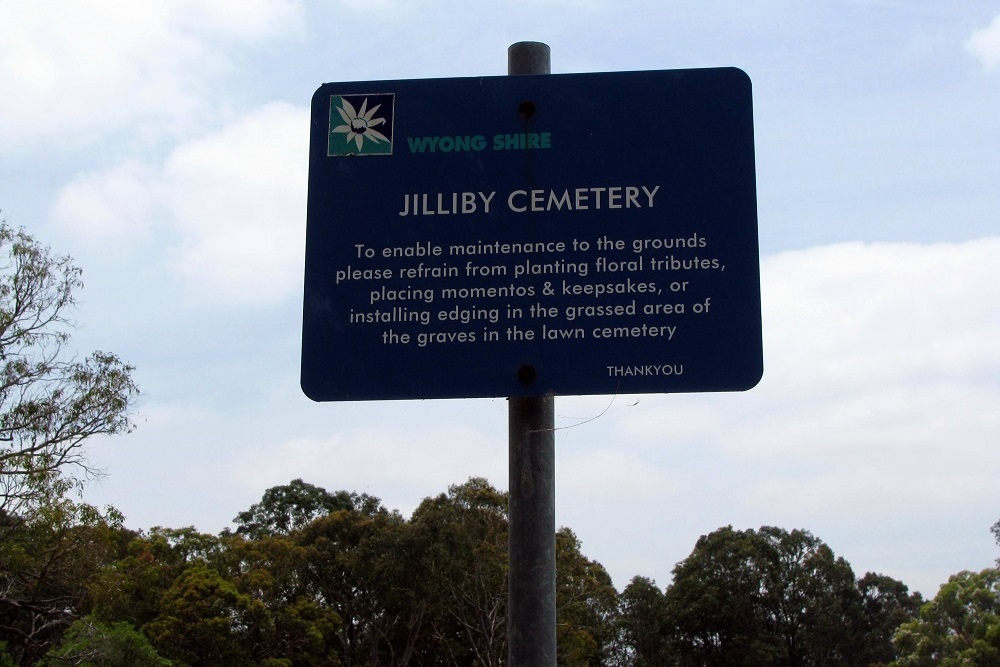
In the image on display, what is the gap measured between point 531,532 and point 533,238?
0.99m

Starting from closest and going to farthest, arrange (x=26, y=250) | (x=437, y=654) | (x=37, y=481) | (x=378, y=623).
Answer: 1. (x=37, y=481)
2. (x=26, y=250)
3. (x=378, y=623)
4. (x=437, y=654)

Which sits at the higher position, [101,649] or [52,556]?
[52,556]

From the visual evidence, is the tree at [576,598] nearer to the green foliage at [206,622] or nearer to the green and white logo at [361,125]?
the green foliage at [206,622]

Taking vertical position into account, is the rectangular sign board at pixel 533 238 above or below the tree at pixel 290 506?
below

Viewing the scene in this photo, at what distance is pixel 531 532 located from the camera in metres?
3.26

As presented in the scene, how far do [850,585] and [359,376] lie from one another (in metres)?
50.2

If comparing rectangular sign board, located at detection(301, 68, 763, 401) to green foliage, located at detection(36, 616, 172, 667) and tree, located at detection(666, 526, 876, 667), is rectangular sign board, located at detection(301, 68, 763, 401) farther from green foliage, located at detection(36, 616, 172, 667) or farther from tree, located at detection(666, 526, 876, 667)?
tree, located at detection(666, 526, 876, 667)

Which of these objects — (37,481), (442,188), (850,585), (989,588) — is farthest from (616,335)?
(850,585)

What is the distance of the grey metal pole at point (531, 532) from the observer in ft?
10.4

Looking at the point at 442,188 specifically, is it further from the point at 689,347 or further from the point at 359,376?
the point at 689,347

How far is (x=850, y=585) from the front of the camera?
162 ft

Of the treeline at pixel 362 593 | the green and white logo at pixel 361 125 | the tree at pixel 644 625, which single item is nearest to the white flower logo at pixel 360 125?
the green and white logo at pixel 361 125

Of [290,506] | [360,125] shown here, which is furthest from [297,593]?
[360,125]

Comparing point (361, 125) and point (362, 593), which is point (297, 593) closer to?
point (362, 593)
